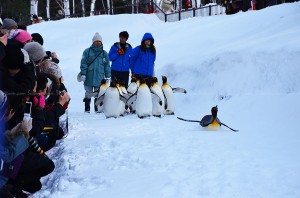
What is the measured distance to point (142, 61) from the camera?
817cm

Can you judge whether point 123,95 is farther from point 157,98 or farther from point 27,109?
point 27,109

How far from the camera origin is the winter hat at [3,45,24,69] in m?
3.34

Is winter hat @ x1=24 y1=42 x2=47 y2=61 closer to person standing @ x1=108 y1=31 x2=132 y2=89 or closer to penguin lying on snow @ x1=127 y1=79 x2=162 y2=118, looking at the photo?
penguin lying on snow @ x1=127 y1=79 x2=162 y2=118

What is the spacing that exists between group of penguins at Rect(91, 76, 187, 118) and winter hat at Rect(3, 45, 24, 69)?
3.91 m

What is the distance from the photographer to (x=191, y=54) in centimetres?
1075

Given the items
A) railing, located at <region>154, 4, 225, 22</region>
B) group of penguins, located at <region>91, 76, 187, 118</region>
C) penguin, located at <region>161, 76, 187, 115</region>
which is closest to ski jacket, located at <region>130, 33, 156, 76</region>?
group of penguins, located at <region>91, 76, 187, 118</region>

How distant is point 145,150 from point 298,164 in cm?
151

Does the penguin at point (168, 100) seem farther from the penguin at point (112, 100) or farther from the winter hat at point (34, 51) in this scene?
the winter hat at point (34, 51)

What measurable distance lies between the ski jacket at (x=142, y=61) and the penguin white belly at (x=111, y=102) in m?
1.06

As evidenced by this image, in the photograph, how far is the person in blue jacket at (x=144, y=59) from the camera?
26.6ft

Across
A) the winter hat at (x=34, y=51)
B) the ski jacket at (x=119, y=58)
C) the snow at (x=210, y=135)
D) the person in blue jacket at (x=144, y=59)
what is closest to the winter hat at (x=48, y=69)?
the winter hat at (x=34, y=51)

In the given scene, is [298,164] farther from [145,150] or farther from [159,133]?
[159,133]

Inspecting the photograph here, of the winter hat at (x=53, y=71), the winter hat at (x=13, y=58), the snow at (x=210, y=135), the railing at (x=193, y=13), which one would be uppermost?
the railing at (x=193, y=13)

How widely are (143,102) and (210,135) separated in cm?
224
